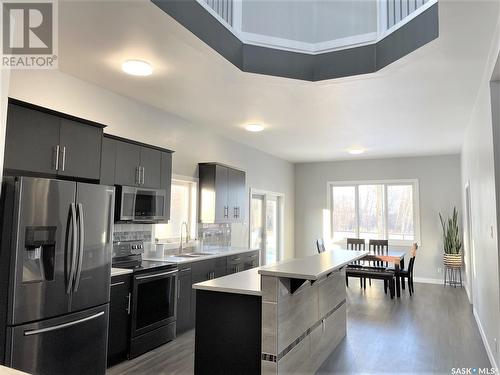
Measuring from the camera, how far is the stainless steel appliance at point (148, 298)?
3572mm

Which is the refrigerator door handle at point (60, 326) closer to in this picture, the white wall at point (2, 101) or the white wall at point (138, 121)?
the white wall at point (2, 101)

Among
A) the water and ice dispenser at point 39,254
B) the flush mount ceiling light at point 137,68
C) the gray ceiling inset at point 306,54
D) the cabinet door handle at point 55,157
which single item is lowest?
the water and ice dispenser at point 39,254

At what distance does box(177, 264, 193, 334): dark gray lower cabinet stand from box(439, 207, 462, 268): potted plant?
18.1ft

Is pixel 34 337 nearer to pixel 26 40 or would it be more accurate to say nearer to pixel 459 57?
pixel 26 40

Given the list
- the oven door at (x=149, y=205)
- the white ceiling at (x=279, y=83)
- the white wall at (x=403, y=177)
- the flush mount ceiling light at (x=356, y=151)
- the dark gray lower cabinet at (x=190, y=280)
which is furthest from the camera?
the white wall at (x=403, y=177)

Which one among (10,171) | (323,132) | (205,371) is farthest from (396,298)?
(10,171)

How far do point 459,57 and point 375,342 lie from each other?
3.03 metres

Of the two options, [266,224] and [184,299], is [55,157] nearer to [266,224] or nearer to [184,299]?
[184,299]

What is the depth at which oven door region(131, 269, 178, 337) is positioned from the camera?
358 centimetres

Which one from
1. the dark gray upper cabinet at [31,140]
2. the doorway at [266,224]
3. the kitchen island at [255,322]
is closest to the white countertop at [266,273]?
the kitchen island at [255,322]

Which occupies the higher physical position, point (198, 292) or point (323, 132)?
point (323, 132)

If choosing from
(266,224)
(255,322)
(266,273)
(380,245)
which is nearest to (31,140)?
(266,273)

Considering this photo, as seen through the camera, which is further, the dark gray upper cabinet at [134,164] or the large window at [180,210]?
the large window at [180,210]

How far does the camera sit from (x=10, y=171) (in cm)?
265
